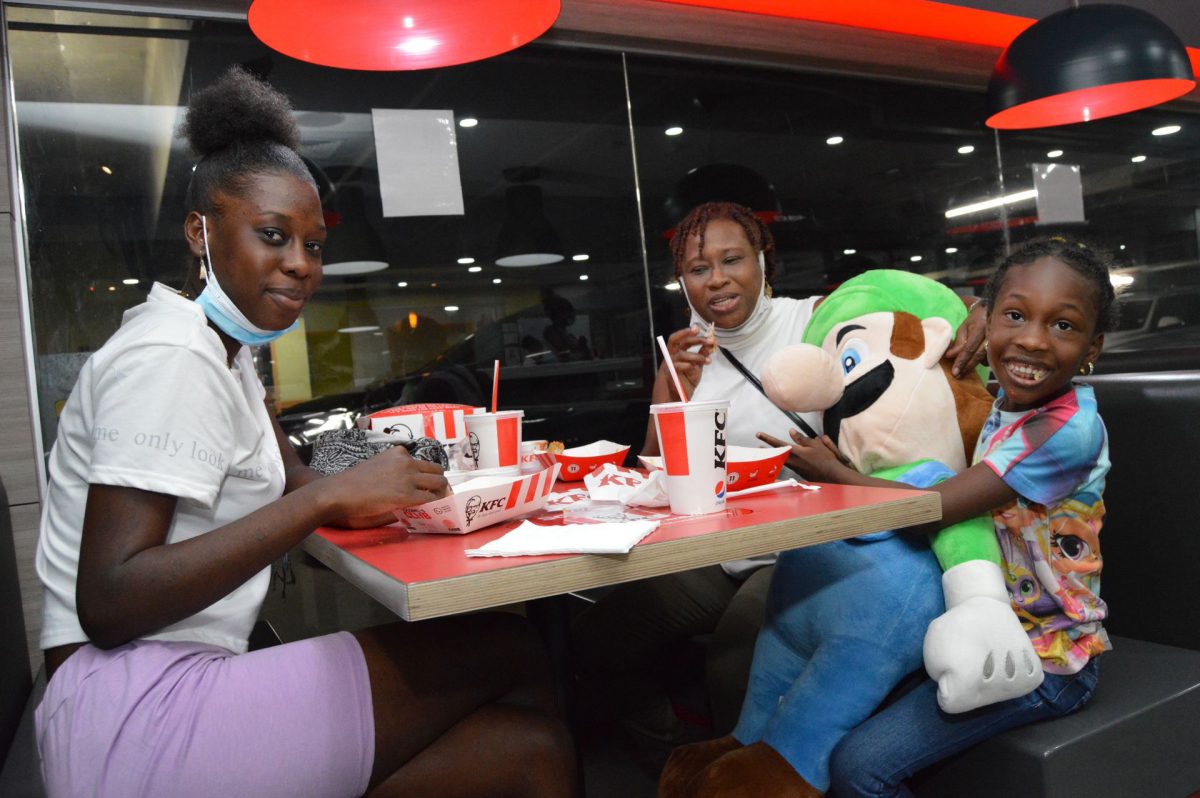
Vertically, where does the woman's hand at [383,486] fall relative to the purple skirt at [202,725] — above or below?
above

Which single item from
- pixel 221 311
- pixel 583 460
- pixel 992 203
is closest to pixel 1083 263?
pixel 583 460

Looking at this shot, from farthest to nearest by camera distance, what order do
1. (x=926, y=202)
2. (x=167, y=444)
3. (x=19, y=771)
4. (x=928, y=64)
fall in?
(x=926, y=202) < (x=928, y=64) < (x=19, y=771) < (x=167, y=444)

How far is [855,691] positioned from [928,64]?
3.23m

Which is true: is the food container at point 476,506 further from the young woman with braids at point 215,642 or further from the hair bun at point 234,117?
the hair bun at point 234,117

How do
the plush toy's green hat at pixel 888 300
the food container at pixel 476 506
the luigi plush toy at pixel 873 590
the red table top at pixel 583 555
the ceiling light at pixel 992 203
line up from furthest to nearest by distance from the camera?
the ceiling light at pixel 992 203 < the plush toy's green hat at pixel 888 300 < the luigi plush toy at pixel 873 590 < the food container at pixel 476 506 < the red table top at pixel 583 555

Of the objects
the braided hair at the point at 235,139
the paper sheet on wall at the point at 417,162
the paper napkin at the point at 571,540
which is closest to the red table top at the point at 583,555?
the paper napkin at the point at 571,540

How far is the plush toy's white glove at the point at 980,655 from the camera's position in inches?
46.3

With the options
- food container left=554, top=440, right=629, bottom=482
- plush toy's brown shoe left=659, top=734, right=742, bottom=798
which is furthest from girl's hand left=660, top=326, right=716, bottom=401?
plush toy's brown shoe left=659, top=734, right=742, bottom=798

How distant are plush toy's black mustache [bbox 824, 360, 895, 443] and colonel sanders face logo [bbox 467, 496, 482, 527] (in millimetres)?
726

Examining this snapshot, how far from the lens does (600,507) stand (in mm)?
1240

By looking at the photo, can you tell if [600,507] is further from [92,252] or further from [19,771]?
[92,252]

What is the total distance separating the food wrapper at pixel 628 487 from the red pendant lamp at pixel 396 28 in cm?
93

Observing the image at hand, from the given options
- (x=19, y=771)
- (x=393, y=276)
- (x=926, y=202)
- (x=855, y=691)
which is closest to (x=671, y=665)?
(x=855, y=691)

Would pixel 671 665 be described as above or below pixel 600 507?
below
